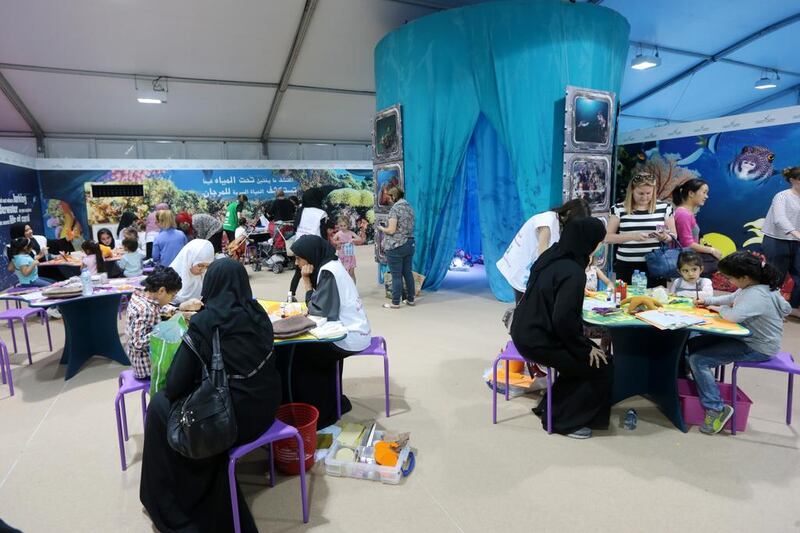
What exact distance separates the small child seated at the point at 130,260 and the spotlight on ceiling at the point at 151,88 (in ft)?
14.6

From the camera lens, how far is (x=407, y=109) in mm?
6781

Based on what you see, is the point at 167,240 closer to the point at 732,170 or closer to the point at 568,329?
the point at 568,329

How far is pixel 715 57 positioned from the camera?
31.1ft

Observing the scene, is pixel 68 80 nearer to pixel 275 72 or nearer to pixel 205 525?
pixel 275 72

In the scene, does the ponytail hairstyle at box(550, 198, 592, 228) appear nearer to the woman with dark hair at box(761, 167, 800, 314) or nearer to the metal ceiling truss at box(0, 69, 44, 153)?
the woman with dark hair at box(761, 167, 800, 314)

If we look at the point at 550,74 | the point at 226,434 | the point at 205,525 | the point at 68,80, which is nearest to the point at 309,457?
the point at 205,525

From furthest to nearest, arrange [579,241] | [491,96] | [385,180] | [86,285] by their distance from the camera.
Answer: [385,180] < [491,96] < [86,285] < [579,241]

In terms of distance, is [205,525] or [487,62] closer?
[205,525]

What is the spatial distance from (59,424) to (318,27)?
6.80 meters

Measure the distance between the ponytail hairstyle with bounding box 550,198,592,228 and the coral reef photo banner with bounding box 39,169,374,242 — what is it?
7.00 metres

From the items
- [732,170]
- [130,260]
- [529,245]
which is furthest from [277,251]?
[732,170]

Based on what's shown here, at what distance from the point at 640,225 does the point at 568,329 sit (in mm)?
1685

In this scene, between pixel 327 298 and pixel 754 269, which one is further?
pixel 327 298

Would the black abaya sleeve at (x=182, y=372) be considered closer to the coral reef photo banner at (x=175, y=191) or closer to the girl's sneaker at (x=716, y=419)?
the girl's sneaker at (x=716, y=419)
